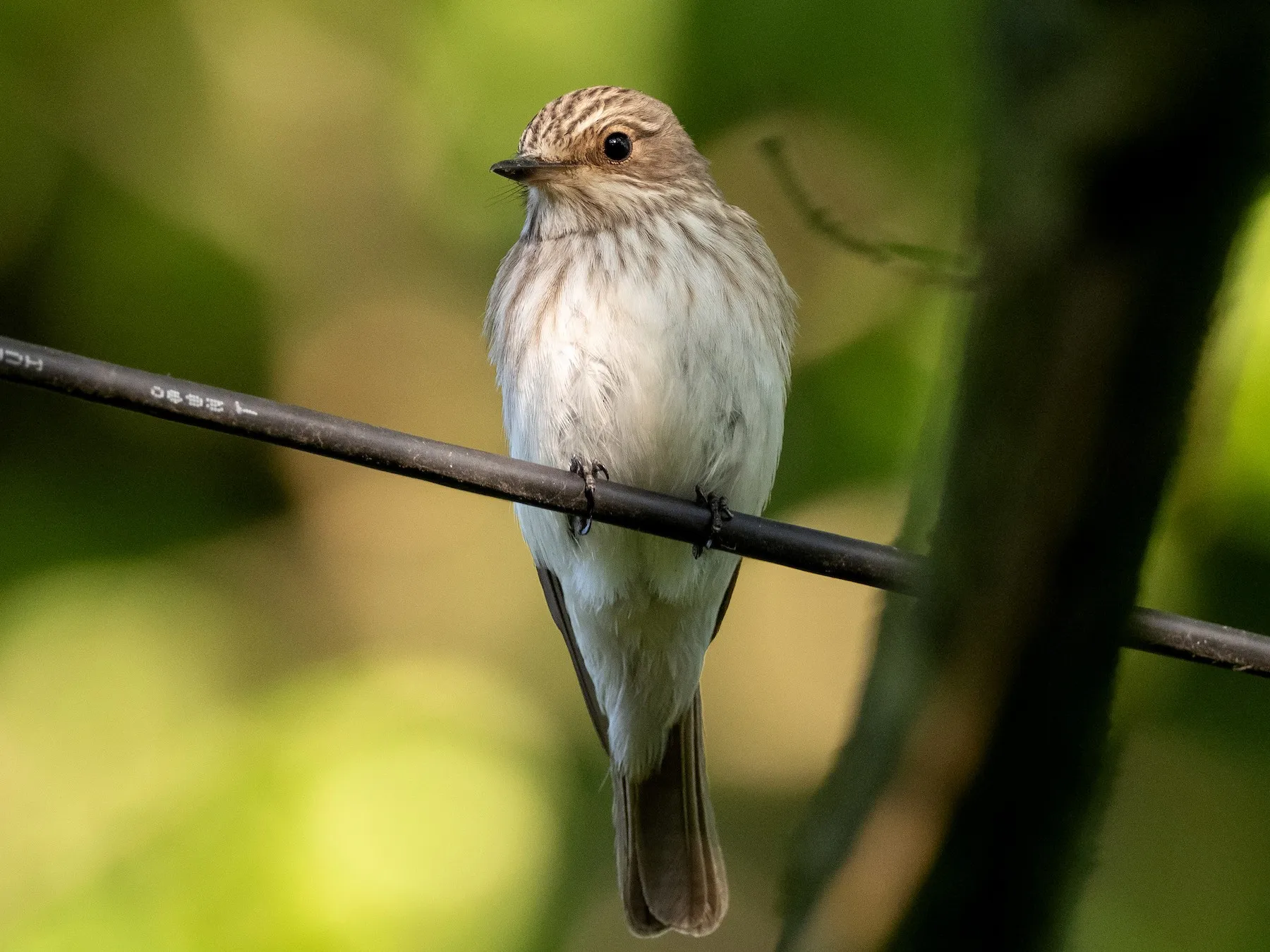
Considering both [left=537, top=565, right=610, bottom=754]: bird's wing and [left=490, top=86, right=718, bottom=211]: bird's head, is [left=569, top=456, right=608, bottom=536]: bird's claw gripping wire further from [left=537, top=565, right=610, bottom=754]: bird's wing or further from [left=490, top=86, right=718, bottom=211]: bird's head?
[left=490, top=86, right=718, bottom=211]: bird's head

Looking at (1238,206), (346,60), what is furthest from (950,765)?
(346,60)

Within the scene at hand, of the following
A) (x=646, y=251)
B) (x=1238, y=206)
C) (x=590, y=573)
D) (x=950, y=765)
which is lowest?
(x=590, y=573)

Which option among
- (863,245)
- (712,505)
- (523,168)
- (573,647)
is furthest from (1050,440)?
(573,647)

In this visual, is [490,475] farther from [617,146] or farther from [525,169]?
[617,146]

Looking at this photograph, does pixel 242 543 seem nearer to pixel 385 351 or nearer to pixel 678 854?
pixel 385 351

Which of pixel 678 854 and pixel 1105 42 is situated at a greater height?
pixel 1105 42

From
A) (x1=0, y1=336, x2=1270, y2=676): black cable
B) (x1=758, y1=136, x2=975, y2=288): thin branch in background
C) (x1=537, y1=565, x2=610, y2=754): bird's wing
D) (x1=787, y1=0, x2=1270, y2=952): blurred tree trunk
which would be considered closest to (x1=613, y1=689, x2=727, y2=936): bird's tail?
(x1=537, y1=565, x2=610, y2=754): bird's wing

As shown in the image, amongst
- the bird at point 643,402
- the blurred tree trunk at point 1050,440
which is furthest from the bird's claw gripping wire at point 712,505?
the blurred tree trunk at point 1050,440
